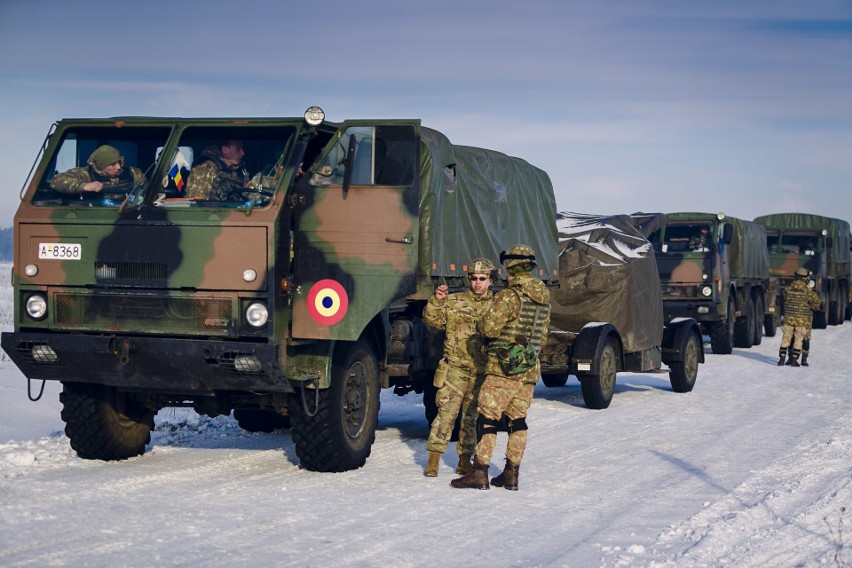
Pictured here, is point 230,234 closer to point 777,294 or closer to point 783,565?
point 783,565

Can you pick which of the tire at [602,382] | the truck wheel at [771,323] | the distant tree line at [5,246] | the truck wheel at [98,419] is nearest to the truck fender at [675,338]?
the tire at [602,382]

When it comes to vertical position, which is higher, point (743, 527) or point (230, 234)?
point (230, 234)

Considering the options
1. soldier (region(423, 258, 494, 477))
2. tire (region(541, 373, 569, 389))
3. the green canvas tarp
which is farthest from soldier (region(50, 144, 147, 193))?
tire (region(541, 373, 569, 389))

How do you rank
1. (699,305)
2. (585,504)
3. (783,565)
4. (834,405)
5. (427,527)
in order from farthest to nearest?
(699,305), (834,405), (585,504), (427,527), (783,565)

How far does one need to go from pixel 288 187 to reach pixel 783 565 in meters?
4.46

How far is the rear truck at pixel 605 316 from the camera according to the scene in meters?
13.7

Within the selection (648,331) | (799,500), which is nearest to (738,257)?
(648,331)

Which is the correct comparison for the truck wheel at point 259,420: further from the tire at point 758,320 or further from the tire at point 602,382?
the tire at point 758,320

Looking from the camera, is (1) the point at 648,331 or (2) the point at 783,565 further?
(1) the point at 648,331

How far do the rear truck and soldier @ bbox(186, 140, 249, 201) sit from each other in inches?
237

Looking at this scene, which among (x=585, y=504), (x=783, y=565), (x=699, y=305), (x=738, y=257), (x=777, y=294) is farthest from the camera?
(x=777, y=294)

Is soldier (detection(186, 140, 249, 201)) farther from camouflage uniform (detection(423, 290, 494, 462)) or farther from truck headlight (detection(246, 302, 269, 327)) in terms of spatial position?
camouflage uniform (detection(423, 290, 494, 462))

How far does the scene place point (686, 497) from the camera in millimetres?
8227

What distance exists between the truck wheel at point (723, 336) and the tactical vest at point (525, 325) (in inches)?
593
